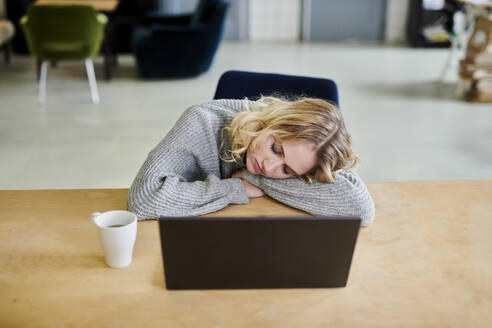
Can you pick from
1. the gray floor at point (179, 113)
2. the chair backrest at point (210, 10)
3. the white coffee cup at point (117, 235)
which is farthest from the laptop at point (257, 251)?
the chair backrest at point (210, 10)

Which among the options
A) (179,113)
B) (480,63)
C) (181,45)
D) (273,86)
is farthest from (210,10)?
(273,86)

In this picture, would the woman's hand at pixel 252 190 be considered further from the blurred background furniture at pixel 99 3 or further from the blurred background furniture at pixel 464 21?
the blurred background furniture at pixel 464 21

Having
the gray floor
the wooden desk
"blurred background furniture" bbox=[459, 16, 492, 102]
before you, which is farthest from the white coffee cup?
"blurred background furniture" bbox=[459, 16, 492, 102]

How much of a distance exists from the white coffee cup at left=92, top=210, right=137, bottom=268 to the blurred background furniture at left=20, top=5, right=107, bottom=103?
11.9ft

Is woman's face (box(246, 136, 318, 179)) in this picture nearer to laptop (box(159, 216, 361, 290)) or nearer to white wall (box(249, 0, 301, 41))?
laptop (box(159, 216, 361, 290))

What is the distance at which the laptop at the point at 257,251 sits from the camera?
0.87 metres

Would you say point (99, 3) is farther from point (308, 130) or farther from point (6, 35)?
point (308, 130)

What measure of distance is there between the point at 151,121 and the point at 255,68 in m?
2.17

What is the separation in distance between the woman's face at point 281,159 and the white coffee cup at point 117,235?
39 centimetres

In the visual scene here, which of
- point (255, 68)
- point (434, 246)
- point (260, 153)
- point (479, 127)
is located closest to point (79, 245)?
point (260, 153)

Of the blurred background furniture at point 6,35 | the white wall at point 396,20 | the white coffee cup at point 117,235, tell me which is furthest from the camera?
the white wall at point 396,20

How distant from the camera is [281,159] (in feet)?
4.22

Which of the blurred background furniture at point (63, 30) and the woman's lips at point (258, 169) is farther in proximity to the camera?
the blurred background furniture at point (63, 30)

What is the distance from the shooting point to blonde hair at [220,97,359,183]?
126 centimetres
